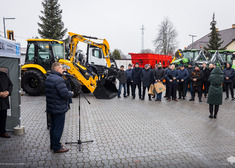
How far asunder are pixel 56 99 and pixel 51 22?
3460cm

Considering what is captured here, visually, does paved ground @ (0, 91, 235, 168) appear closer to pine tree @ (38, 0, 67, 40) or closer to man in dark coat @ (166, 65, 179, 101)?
man in dark coat @ (166, 65, 179, 101)

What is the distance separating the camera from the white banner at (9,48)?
4629 mm

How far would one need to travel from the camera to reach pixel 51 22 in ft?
116

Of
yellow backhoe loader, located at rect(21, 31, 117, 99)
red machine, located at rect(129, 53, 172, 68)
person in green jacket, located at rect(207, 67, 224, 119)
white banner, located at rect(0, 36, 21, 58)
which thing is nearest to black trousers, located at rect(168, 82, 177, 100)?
yellow backhoe loader, located at rect(21, 31, 117, 99)

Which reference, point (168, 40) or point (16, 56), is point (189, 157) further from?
point (168, 40)

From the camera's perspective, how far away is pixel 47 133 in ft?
18.1

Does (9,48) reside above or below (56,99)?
above

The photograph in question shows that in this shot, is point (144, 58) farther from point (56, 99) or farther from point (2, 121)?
point (56, 99)

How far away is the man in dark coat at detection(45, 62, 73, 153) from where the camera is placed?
13.2 ft

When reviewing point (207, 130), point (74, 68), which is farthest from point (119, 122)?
point (74, 68)

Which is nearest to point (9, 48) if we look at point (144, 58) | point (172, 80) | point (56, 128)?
point (56, 128)

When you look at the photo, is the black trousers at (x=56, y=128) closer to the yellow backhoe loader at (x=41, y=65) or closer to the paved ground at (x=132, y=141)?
the paved ground at (x=132, y=141)

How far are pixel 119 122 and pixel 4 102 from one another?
3352 millimetres

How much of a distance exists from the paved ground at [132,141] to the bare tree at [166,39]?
37.2 m
